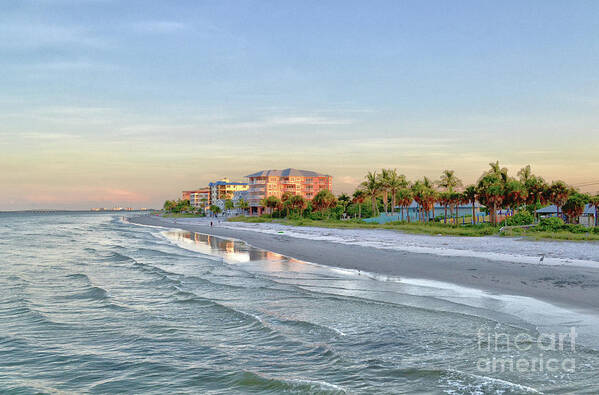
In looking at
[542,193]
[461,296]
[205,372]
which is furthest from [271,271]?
[542,193]

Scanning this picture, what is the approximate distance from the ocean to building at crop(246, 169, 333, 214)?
6166 inches

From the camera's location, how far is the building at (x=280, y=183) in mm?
178125

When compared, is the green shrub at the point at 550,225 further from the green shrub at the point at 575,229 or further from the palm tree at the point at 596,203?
the palm tree at the point at 596,203

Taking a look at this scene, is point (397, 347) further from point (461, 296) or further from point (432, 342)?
point (461, 296)

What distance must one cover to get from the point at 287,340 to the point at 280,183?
171 metres

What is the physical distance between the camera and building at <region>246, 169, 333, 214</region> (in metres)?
178

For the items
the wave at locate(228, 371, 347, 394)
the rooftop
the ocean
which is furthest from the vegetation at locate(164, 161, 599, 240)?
the rooftop

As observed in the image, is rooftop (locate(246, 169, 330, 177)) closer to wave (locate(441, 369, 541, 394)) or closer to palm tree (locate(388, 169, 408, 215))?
palm tree (locate(388, 169, 408, 215))

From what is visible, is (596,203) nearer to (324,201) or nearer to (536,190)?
(536,190)

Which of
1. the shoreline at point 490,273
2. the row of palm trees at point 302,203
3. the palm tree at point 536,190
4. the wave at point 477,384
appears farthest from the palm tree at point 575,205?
the row of palm trees at point 302,203

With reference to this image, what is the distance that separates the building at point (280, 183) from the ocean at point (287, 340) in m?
157

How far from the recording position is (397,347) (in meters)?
10.3

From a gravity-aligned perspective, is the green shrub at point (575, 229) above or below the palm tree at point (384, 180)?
below

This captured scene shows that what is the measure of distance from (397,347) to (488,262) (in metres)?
16.3
